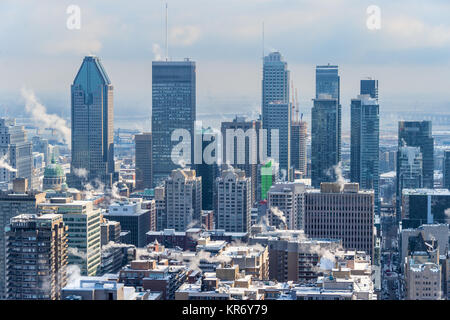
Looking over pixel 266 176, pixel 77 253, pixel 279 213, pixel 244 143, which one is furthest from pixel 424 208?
pixel 77 253

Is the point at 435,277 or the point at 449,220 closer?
the point at 435,277

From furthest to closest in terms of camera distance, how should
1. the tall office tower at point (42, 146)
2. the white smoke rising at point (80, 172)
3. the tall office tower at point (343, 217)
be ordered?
the white smoke rising at point (80, 172) → the tall office tower at point (42, 146) → the tall office tower at point (343, 217)

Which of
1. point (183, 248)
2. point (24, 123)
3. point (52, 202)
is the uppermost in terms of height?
point (24, 123)

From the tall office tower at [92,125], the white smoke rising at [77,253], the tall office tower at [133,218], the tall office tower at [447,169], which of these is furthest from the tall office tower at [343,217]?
the tall office tower at [92,125]

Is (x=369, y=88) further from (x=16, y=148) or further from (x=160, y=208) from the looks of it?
(x=16, y=148)

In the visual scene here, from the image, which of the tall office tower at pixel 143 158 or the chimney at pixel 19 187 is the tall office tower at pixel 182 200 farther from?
the chimney at pixel 19 187

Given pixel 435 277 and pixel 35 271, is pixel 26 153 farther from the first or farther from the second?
pixel 435 277
